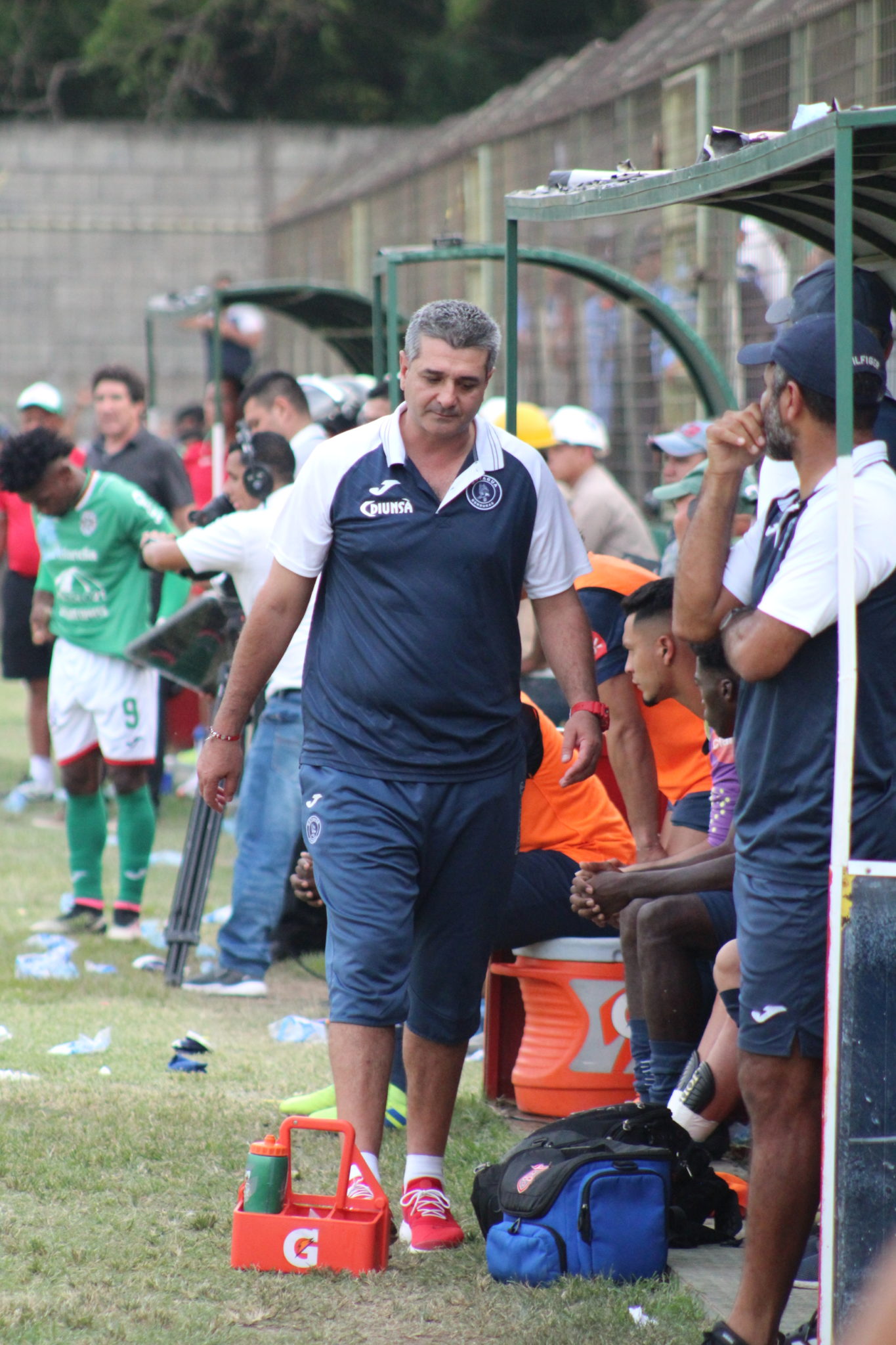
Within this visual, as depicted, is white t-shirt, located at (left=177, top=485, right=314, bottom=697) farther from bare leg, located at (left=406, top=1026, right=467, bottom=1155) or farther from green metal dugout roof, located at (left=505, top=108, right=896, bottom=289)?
bare leg, located at (left=406, top=1026, right=467, bottom=1155)

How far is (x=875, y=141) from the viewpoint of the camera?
3.34m

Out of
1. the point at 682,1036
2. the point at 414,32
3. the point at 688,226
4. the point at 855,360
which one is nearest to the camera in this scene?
the point at 855,360

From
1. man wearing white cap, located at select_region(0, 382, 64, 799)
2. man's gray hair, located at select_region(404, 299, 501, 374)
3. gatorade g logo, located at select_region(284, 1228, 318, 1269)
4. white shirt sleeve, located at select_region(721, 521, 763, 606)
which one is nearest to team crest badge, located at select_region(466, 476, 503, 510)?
man's gray hair, located at select_region(404, 299, 501, 374)

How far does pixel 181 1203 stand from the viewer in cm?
435

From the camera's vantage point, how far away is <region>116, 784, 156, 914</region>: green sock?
7527 millimetres

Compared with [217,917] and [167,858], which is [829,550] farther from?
[167,858]

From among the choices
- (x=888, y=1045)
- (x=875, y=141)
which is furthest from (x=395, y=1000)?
(x=875, y=141)

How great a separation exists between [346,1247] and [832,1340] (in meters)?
1.25

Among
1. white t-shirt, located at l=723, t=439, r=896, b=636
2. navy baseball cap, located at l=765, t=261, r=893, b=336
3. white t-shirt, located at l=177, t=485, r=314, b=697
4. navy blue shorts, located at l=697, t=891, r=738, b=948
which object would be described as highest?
navy baseball cap, located at l=765, t=261, r=893, b=336

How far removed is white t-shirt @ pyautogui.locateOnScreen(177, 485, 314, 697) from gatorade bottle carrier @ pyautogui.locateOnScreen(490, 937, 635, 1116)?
1.81 meters

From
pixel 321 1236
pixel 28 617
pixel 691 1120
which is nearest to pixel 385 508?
pixel 321 1236

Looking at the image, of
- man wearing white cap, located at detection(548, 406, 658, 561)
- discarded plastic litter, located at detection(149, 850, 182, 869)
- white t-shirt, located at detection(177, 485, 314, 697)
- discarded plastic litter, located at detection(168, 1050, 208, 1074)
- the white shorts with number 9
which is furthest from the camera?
discarded plastic litter, located at detection(149, 850, 182, 869)

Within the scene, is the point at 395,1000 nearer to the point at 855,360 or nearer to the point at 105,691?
the point at 855,360

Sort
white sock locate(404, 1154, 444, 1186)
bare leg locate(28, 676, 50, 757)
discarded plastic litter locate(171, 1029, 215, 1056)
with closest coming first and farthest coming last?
white sock locate(404, 1154, 444, 1186), discarded plastic litter locate(171, 1029, 215, 1056), bare leg locate(28, 676, 50, 757)
